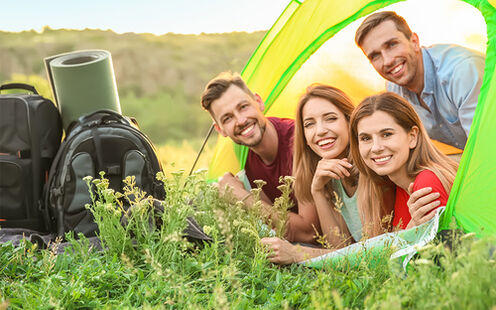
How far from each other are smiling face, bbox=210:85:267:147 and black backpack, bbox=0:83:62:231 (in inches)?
43.1

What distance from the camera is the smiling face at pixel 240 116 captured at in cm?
336

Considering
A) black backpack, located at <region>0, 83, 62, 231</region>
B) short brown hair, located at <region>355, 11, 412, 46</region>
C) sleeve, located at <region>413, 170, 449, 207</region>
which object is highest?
short brown hair, located at <region>355, 11, 412, 46</region>

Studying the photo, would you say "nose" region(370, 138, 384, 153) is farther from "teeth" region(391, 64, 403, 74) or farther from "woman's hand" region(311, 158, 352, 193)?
"teeth" region(391, 64, 403, 74)

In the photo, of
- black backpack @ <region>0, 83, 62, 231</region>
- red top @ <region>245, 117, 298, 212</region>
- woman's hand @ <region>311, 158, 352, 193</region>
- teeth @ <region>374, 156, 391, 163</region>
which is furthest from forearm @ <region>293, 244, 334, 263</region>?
black backpack @ <region>0, 83, 62, 231</region>

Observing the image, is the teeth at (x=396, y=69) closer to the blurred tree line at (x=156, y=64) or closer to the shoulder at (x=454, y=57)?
the shoulder at (x=454, y=57)

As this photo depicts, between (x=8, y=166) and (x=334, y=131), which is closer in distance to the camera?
(x=334, y=131)

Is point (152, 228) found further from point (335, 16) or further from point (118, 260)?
point (335, 16)

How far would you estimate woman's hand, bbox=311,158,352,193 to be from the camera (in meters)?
2.79

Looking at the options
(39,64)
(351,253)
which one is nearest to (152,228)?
(351,253)

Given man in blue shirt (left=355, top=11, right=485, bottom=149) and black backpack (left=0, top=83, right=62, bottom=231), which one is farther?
black backpack (left=0, top=83, right=62, bottom=231)

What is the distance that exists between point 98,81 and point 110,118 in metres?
0.42

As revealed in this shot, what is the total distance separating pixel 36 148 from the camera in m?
3.55

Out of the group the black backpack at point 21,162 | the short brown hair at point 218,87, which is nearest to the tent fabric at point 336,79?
the short brown hair at point 218,87

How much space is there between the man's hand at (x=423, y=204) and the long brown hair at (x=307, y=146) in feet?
1.92
